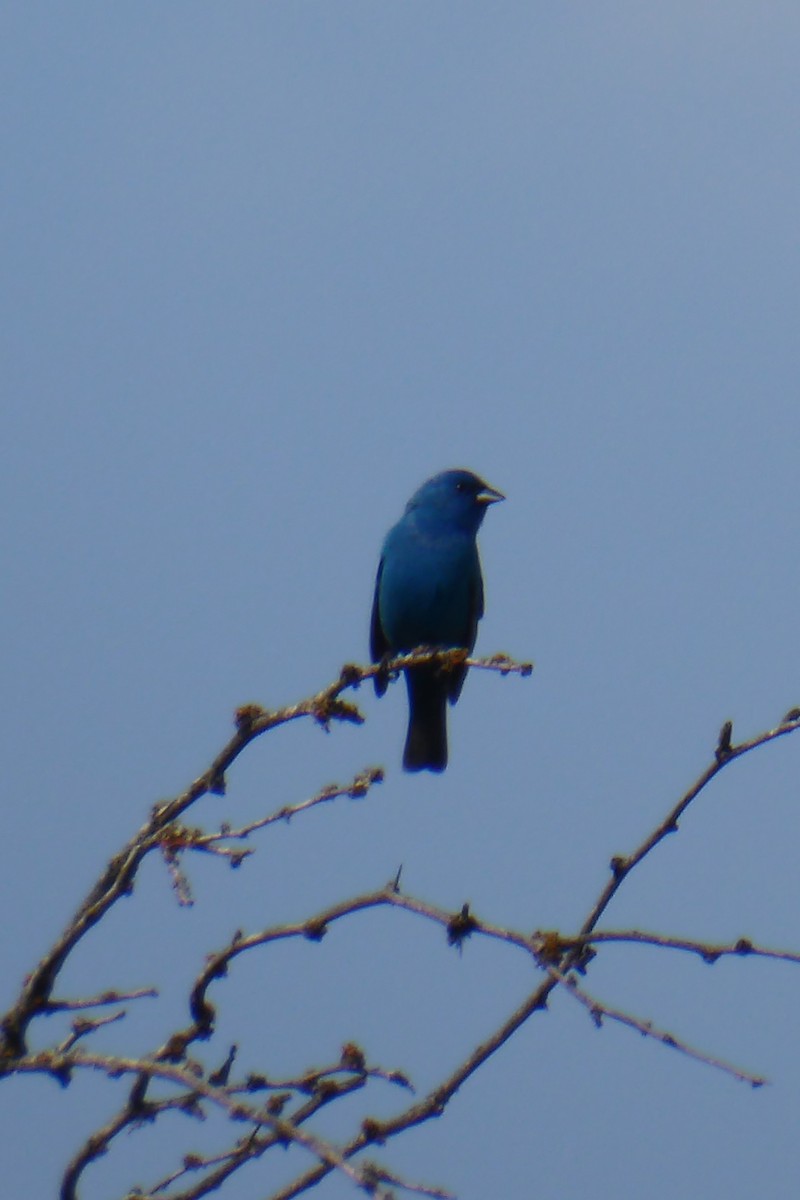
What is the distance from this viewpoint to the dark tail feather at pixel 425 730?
411 inches

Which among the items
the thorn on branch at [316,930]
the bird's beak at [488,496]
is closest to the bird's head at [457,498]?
the bird's beak at [488,496]

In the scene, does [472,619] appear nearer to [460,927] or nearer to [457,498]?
[457,498]

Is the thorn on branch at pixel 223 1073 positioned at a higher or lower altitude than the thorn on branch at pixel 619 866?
lower

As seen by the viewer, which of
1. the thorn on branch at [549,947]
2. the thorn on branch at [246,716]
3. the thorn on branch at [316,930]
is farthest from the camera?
the thorn on branch at [246,716]

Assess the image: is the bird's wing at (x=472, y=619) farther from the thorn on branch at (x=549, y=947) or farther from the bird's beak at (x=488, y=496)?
the thorn on branch at (x=549, y=947)

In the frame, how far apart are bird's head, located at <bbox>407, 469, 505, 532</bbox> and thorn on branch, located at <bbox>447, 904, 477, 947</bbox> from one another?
23.3 ft

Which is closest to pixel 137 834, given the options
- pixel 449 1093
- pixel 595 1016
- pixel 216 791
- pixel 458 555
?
pixel 216 791

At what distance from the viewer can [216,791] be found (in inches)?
165

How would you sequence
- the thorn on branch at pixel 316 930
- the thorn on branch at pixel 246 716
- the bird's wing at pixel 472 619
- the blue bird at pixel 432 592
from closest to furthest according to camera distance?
the thorn on branch at pixel 316 930 < the thorn on branch at pixel 246 716 < the blue bird at pixel 432 592 < the bird's wing at pixel 472 619

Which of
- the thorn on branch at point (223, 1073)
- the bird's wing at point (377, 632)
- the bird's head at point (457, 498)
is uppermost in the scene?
the bird's head at point (457, 498)

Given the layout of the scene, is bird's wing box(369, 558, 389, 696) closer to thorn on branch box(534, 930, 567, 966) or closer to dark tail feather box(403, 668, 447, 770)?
dark tail feather box(403, 668, 447, 770)

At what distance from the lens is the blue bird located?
395 inches

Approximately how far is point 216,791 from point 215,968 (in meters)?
0.43

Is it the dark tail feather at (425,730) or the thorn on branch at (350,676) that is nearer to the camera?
the thorn on branch at (350,676)
